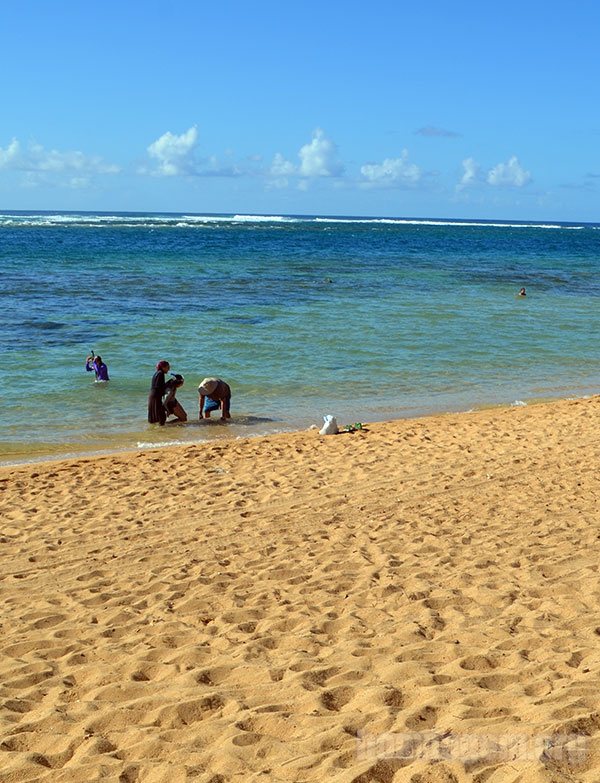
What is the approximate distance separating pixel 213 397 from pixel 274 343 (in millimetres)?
6450

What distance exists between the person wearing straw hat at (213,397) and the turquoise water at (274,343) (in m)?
0.27

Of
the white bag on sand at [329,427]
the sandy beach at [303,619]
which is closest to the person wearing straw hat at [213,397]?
the white bag on sand at [329,427]

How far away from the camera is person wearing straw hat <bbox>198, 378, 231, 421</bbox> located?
12.5m

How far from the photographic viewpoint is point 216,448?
10555mm

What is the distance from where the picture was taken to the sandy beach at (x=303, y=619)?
3.84 metres

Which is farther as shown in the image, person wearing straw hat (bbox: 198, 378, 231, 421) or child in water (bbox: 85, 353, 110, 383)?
child in water (bbox: 85, 353, 110, 383)

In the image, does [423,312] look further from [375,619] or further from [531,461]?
[375,619]

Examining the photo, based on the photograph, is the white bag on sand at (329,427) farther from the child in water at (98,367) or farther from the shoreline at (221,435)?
the child in water at (98,367)

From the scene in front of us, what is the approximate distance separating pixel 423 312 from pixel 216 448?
1519 centimetres

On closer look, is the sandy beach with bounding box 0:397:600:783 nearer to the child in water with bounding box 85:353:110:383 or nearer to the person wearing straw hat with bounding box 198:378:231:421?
the person wearing straw hat with bounding box 198:378:231:421

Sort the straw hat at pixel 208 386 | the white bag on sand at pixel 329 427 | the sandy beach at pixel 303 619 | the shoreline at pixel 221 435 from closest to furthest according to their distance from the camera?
the sandy beach at pixel 303 619 → the shoreline at pixel 221 435 → the white bag on sand at pixel 329 427 → the straw hat at pixel 208 386

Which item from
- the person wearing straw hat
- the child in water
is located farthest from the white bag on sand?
the child in water

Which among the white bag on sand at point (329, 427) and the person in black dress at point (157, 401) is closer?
the white bag on sand at point (329, 427)

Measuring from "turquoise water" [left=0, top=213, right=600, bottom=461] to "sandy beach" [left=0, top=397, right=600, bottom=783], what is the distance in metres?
3.22
